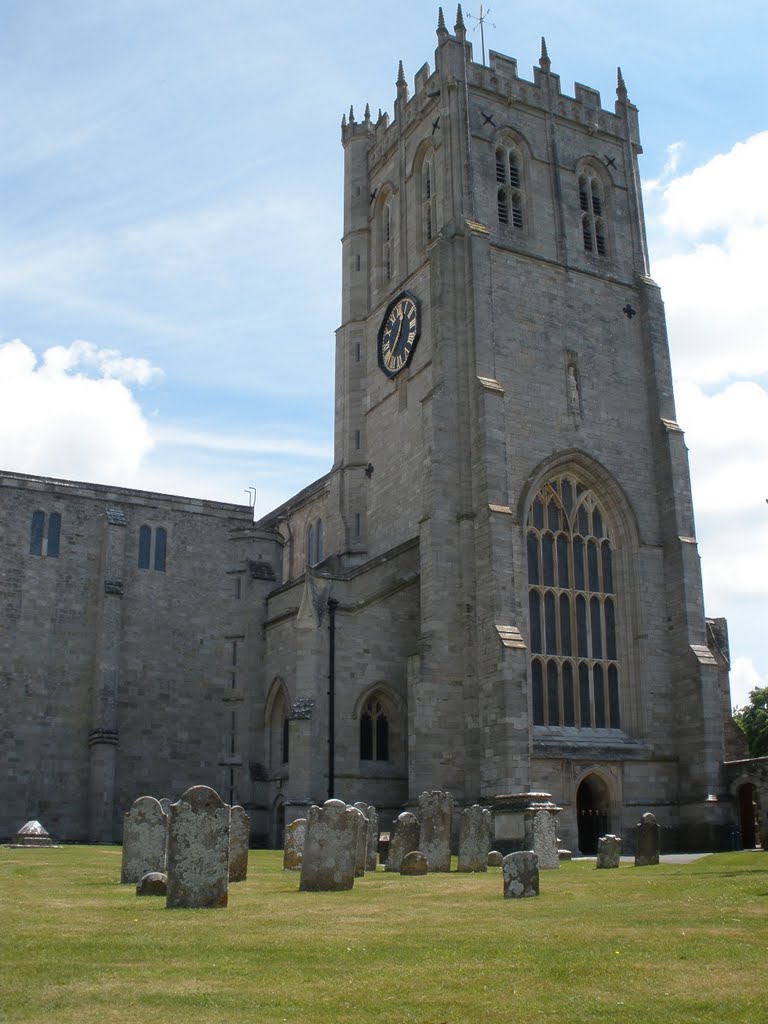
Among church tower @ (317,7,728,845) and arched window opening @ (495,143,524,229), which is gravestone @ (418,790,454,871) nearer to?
church tower @ (317,7,728,845)

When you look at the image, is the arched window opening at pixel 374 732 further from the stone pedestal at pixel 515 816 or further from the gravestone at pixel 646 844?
the gravestone at pixel 646 844

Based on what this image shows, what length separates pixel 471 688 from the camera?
1183 inches

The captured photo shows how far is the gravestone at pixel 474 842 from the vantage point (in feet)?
65.4

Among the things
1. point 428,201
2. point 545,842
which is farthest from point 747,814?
point 428,201

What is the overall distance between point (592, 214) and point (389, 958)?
112 ft

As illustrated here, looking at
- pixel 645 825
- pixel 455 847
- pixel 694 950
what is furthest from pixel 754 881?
pixel 455 847

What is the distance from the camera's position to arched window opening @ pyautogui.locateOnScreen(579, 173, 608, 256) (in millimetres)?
38281

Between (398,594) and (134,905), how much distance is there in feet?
68.4

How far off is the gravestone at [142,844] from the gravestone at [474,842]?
649cm

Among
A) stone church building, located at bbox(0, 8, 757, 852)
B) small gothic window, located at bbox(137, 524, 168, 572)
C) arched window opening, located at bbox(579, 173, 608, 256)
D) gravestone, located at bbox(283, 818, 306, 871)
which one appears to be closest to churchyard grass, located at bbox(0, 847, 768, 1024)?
gravestone, located at bbox(283, 818, 306, 871)

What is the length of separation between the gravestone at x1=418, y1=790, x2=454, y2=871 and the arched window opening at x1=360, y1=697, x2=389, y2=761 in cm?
1138

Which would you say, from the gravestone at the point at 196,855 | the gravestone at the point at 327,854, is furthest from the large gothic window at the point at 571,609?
the gravestone at the point at 196,855

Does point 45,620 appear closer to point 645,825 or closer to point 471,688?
point 471,688

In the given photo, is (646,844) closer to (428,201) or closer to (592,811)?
(592,811)
